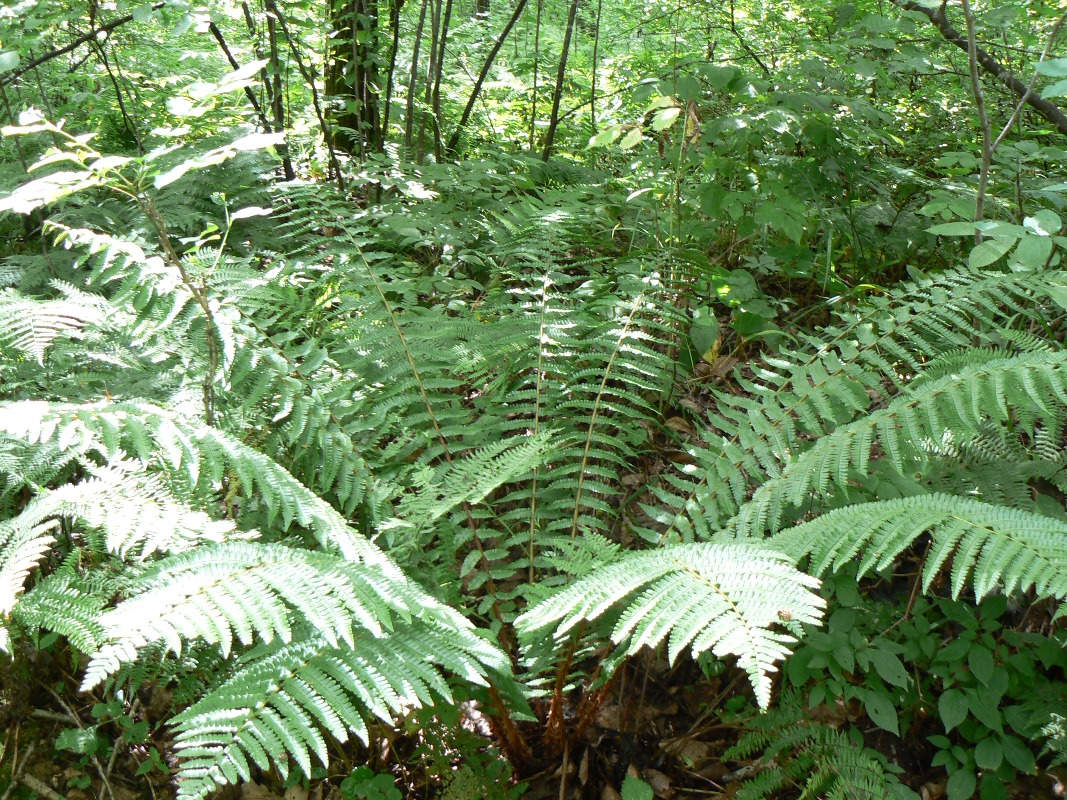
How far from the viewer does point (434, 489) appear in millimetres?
1639

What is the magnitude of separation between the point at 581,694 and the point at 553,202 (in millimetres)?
1551

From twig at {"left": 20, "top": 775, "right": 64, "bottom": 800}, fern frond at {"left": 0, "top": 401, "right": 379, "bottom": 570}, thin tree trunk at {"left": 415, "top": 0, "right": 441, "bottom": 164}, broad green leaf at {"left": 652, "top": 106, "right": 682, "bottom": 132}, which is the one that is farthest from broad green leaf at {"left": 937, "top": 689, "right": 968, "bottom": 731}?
thin tree trunk at {"left": 415, "top": 0, "right": 441, "bottom": 164}

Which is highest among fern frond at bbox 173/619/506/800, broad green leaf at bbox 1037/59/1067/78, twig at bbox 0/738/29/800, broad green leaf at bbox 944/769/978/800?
broad green leaf at bbox 1037/59/1067/78

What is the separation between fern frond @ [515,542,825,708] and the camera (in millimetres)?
994

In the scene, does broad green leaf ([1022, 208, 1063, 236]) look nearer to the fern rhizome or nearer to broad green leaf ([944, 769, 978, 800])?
the fern rhizome

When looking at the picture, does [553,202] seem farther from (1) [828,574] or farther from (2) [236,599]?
(2) [236,599]

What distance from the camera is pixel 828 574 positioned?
72.2 inches

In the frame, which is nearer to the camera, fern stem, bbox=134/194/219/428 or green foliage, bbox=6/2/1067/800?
green foliage, bbox=6/2/1067/800

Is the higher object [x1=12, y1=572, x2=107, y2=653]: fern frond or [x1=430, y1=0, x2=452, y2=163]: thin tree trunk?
[x1=430, y1=0, x2=452, y2=163]: thin tree trunk

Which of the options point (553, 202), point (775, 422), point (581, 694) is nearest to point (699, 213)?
point (553, 202)

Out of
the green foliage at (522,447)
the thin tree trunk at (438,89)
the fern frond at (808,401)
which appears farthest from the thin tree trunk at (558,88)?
the fern frond at (808,401)

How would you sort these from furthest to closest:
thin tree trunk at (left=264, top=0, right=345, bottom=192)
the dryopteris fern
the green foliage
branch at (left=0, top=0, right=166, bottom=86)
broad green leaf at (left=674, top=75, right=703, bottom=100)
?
thin tree trunk at (left=264, top=0, right=345, bottom=192)
branch at (left=0, top=0, right=166, bottom=86)
broad green leaf at (left=674, top=75, right=703, bottom=100)
the dryopteris fern
the green foliage

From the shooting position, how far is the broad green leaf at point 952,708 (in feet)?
5.26

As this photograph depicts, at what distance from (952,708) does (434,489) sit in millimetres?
1202
